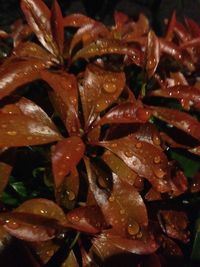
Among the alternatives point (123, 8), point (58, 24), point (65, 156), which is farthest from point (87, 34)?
point (123, 8)

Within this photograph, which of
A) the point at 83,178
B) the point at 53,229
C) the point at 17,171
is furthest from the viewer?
the point at 17,171

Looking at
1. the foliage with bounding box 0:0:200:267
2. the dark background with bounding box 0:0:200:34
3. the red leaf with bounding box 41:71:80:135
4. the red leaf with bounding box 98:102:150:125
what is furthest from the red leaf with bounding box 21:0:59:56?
the dark background with bounding box 0:0:200:34

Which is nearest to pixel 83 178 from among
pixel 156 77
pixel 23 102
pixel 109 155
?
pixel 109 155

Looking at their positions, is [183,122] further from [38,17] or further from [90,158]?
[38,17]

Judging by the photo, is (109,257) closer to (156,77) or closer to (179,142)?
(179,142)

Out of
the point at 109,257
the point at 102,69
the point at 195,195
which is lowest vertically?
the point at 195,195

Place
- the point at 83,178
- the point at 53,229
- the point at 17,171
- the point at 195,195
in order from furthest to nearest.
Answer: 1. the point at 195,195
2. the point at 17,171
3. the point at 83,178
4. the point at 53,229

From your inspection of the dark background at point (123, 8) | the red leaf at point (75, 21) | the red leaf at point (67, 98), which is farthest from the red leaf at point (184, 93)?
the dark background at point (123, 8)
